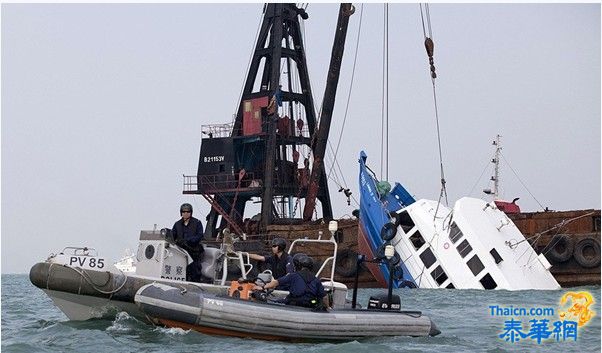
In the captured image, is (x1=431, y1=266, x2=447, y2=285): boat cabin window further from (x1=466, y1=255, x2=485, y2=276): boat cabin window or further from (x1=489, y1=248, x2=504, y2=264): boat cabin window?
(x1=489, y1=248, x2=504, y2=264): boat cabin window

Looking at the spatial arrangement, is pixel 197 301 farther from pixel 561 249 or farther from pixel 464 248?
pixel 561 249

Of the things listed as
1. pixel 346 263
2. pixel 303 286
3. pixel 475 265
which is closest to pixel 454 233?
pixel 475 265

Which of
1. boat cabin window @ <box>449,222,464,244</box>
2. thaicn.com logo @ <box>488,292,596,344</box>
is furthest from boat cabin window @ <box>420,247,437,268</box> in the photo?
thaicn.com logo @ <box>488,292,596,344</box>

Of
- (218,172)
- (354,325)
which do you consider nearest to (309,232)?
(218,172)

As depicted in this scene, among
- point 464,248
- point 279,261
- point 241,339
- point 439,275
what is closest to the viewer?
point 241,339

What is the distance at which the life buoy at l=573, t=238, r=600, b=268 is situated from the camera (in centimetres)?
3397

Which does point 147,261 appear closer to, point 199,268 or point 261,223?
point 199,268

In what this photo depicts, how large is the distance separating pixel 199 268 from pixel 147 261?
3.26ft

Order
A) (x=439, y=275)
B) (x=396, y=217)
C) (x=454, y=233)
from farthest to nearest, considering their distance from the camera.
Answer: (x=396, y=217)
(x=439, y=275)
(x=454, y=233)

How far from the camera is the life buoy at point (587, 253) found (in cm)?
3397

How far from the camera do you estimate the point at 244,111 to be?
47.5 meters

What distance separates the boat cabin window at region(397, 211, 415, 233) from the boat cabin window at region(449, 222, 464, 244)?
243 cm

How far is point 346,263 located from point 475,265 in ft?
29.0

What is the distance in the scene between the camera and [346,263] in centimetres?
3941
